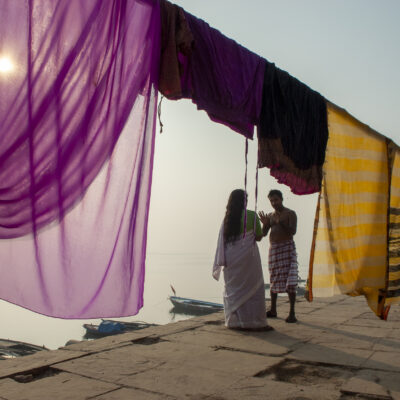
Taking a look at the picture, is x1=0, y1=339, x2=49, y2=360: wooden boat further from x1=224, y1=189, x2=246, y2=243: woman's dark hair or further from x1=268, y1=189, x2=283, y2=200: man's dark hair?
x1=268, y1=189, x2=283, y2=200: man's dark hair

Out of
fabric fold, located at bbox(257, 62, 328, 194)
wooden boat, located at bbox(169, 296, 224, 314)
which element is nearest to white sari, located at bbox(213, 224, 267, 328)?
fabric fold, located at bbox(257, 62, 328, 194)

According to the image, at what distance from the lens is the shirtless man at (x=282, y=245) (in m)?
5.59

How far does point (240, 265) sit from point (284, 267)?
0.74 metres

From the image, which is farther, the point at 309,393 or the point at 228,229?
the point at 228,229

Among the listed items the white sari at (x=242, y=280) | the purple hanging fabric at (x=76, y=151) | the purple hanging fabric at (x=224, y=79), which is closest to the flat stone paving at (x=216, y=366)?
the white sari at (x=242, y=280)

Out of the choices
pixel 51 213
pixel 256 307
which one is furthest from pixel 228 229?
pixel 51 213

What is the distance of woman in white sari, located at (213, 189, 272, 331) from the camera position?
16.9ft

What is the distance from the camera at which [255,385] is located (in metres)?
3.09

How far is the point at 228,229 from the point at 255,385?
2342mm

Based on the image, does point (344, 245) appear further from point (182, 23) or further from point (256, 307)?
point (182, 23)

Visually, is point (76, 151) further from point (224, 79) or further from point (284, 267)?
point (284, 267)

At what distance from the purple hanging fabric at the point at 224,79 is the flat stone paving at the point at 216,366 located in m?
1.82

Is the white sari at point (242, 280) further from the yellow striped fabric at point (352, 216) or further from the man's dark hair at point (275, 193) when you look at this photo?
the yellow striped fabric at point (352, 216)

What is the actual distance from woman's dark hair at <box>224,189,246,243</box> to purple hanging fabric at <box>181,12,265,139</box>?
1.77m
